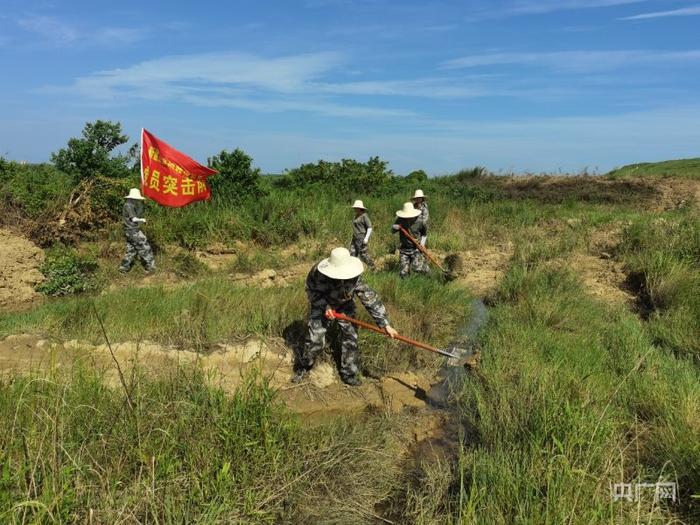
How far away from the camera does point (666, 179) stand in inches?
648

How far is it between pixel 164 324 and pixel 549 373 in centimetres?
439

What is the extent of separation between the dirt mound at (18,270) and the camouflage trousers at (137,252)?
56.8 inches

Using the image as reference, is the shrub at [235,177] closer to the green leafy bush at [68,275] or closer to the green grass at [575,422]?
the green leafy bush at [68,275]

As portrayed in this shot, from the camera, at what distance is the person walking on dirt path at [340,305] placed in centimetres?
493

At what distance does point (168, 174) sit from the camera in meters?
9.64

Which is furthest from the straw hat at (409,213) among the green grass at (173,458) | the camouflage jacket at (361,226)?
the green grass at (173,458)

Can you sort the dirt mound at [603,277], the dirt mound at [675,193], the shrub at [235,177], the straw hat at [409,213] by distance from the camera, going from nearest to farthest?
1. the dirt mound at [603,277]
2. the straw hat at [409,213]
3. the shrub at [235,177]
4. the dirt mound at [675,193]

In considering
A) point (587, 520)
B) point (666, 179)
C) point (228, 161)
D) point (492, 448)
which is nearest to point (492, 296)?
point (492, 448)

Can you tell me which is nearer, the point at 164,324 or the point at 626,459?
the point at 626,459

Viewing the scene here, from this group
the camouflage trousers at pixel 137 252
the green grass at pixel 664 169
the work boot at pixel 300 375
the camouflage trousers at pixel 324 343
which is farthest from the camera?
the green grass at pixel 664 169

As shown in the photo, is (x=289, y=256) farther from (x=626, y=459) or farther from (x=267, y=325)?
(x=626, y=459)

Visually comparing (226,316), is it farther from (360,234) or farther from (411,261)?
(411,261)

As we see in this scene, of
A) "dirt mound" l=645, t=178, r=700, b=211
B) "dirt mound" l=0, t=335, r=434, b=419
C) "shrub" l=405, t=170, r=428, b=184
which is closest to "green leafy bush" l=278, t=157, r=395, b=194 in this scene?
"shrub" l=405, t=170, r=428, b=184

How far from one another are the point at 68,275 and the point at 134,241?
1.28m
